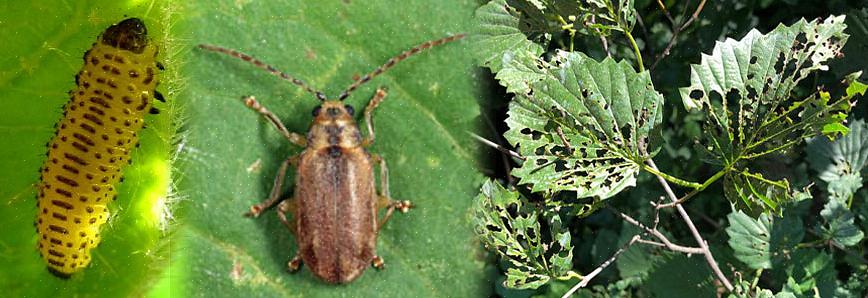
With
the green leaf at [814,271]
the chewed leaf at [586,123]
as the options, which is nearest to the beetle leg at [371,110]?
the chewed leaf at [586,123]

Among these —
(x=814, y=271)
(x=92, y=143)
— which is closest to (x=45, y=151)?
(x=92, y=143)

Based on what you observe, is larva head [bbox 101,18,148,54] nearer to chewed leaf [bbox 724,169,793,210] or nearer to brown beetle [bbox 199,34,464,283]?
brown beetle [bbox 199,34,464,283]

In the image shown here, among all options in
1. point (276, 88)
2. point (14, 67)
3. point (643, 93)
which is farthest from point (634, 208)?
point (14, 67)

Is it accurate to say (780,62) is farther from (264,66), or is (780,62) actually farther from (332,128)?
(264,66)

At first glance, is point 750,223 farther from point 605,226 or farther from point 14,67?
point 14,67

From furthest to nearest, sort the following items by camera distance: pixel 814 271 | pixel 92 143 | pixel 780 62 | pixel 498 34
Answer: pixel 92 143 → pixel 814 271 → pixel 498 34 → pixel 780 62

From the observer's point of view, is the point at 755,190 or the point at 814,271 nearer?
the point at 755,190
